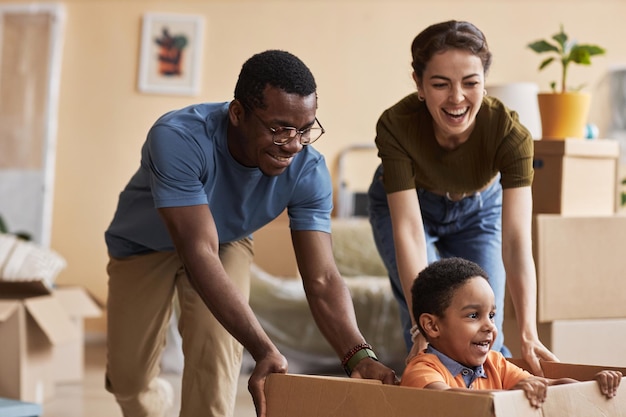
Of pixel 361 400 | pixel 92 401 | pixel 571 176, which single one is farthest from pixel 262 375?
pixel 92 401

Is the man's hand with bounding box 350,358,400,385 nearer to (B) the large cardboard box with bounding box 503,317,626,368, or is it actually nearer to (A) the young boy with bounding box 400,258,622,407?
(A) the young boy with bounding box 400,258,622,407

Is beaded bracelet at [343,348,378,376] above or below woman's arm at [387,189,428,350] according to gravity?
below

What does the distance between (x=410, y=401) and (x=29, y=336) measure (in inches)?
93.3

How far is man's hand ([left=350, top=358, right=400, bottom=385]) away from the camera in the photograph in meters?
1.69

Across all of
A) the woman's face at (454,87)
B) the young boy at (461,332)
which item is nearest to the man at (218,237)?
the young boy at (461,332)

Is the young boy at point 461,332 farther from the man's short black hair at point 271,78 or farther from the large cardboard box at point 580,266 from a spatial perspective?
the large cardboard box at point 580,266

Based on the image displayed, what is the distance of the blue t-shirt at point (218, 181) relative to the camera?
6.20 ft

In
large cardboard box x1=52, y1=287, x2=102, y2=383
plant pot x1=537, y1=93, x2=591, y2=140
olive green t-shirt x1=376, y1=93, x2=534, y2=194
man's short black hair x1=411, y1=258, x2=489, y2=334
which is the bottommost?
large cardboard box x1=52, y1=287, x2=102, y2=383

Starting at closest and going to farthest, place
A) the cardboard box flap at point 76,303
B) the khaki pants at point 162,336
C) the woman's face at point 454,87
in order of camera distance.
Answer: the woman's face at point 454,87
the khaki pants at point 162,336
the cardboard box flap at point 76,303

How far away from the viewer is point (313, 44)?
217 inches

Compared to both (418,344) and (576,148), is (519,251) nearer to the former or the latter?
(418,344)

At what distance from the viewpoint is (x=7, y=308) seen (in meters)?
3.35

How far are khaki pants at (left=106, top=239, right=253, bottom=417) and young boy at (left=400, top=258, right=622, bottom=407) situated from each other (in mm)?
589

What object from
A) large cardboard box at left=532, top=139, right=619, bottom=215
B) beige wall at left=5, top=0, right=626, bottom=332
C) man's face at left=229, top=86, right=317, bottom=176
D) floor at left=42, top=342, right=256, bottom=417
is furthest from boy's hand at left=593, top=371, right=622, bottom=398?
beige wall at left=5, top=0, right=626, bottom=332
